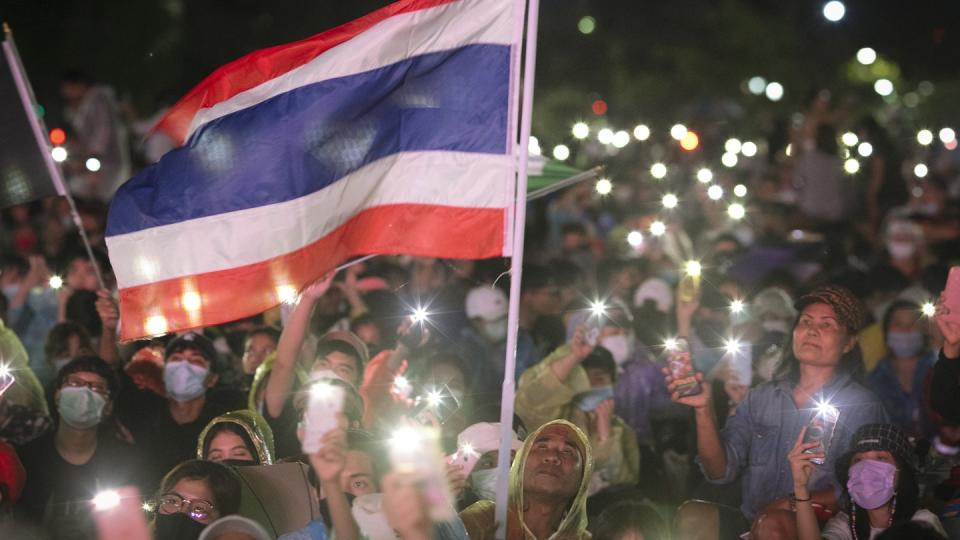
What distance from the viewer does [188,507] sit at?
596 cm

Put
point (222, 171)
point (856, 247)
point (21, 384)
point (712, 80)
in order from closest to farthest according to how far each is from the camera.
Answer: point (222, 171) < point (21, 384) < point (856, 247) < point (712, 80)

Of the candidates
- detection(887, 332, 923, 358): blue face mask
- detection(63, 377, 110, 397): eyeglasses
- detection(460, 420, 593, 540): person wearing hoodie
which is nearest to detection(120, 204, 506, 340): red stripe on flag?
detection(460, 420, 593, 540): person wearing hoodie

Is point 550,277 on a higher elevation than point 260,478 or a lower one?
higher

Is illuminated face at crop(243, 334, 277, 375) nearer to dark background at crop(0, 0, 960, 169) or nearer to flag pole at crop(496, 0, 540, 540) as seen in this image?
flag pole at crop(496, 0, 540, 540)

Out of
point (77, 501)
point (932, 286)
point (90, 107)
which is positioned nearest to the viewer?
point (77, 501)

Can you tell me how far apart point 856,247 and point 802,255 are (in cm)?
221

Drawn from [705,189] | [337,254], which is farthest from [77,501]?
[705,189]

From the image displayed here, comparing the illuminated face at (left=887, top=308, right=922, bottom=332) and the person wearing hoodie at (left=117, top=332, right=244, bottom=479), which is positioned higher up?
the illuminated face at (left=887, top=308, right=922, bottom=332)

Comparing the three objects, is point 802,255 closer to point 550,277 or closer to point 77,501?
point 550,277

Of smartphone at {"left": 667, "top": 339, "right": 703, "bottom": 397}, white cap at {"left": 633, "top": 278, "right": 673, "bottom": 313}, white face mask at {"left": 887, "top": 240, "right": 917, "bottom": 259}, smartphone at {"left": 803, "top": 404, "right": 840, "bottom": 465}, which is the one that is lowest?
smartphone at {"left": 803, "top": 404, "right": 840, "bottom": 465}

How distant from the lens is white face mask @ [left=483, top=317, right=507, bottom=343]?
1021 centimetres

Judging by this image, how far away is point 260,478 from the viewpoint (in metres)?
6.34

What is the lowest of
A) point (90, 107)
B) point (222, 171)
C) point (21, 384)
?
point (21, 384)

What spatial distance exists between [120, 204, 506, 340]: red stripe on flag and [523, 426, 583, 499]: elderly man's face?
2.87 ft
